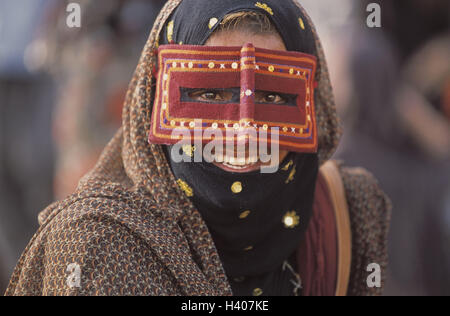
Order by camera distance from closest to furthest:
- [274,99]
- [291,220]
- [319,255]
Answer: [274,99] < [291,220] < [319,255]

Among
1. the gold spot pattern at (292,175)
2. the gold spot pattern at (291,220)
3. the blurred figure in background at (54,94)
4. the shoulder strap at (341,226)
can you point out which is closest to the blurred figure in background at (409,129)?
the shoulder strap at (341,226)

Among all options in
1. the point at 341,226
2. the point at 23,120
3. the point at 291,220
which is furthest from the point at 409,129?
the point at 23,120

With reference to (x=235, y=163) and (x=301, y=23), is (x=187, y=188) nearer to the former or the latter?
(x=235, y=163)

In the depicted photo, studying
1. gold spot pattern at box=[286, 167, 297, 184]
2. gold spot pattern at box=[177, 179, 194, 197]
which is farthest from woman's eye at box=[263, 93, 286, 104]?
gold spot pattern at box=[177, 179, 194, 197]

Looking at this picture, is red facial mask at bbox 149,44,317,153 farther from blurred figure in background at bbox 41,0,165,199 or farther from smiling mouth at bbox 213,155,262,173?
blurred figure in background at bbox 41,0,165,199

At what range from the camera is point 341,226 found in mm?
2375

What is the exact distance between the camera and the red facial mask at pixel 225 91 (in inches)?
75.6

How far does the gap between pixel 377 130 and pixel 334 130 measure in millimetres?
2343

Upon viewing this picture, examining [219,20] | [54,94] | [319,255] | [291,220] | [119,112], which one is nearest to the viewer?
[219,20]

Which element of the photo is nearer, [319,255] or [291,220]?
[291,220]

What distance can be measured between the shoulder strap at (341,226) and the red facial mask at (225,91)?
52 centimetres

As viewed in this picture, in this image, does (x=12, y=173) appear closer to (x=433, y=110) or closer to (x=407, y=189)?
(x=407, y=189)

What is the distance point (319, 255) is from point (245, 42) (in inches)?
37.5
